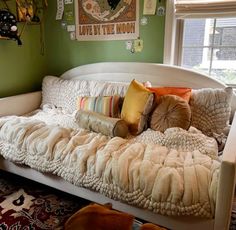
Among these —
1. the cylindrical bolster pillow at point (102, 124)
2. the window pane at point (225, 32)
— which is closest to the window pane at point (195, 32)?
the window pane at point (225, 32)

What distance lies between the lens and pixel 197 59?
222cm

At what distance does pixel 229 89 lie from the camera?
177cm

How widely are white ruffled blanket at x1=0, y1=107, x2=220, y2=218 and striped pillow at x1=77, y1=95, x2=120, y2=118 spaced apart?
246mm

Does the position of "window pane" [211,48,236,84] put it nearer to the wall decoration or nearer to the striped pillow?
the wall decoration

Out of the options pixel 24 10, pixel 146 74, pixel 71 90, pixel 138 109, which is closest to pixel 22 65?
pixel 24 10

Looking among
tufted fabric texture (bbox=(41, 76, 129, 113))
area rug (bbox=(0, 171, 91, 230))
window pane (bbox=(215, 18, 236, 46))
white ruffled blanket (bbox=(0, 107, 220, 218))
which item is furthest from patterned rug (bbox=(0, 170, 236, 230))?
window pane (bbox=(215, 18, 236, 46))

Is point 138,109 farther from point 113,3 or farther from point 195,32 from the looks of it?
point 113,3

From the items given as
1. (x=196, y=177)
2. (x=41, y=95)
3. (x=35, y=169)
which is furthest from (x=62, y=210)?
(x=41, y=95)

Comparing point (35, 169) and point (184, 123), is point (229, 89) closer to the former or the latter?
point (184, 123)

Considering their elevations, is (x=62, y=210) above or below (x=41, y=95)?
below

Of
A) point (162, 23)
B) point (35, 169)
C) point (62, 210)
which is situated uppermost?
point (162, 23)

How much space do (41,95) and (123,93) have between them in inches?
42.7

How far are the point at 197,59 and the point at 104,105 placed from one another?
0.96m

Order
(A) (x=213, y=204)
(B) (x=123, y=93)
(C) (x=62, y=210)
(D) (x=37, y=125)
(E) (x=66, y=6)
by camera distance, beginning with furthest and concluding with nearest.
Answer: (E) (x=66, y=6)
(B) (x=123, y=93)
(D) (x=37, y=125)
(C) (x=62, y=210)
(A) (x=213, y=204)
